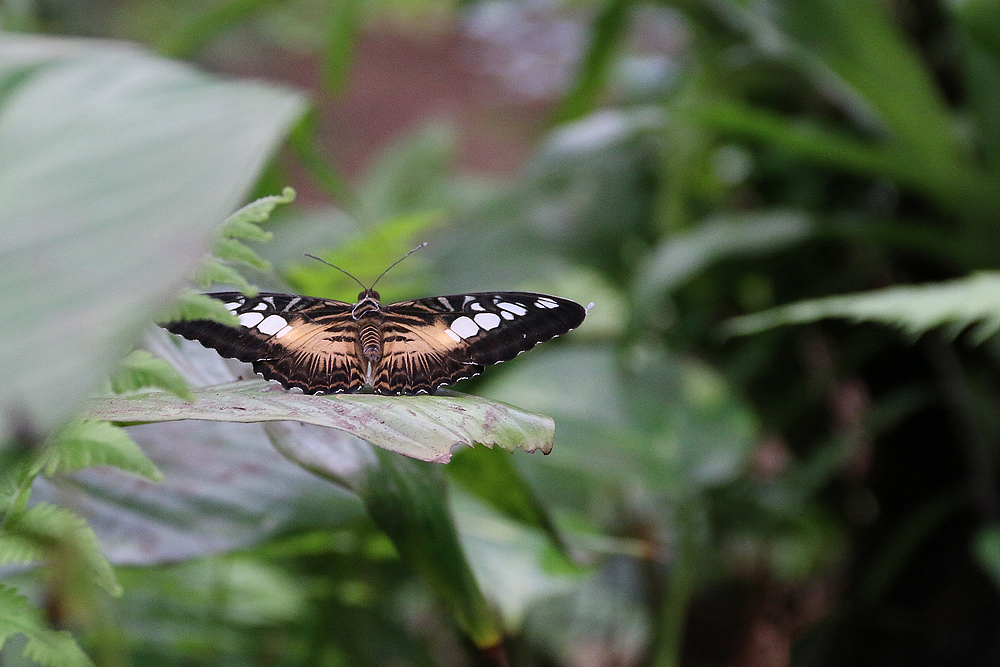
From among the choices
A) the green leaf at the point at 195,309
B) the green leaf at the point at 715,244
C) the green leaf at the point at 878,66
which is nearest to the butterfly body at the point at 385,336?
the green leaf at the point at 195,309

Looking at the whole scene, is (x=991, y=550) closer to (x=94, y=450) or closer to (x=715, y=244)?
(x=715, y=244)

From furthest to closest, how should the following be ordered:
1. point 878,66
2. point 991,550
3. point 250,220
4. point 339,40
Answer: point 339,40, point 878,66, point 991,550, point 250,220

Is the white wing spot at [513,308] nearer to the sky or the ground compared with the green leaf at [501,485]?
nearer to the sky

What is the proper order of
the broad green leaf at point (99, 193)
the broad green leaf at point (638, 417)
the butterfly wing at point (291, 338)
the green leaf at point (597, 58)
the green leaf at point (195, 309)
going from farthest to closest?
1. the green leaf at point (597, 58)
2. the broad green leaf at point (638, 417)
3. the butterfly wing at point (291, 338)
4. the green leaf at point (195, 309)
5. the broad green leaf at point (99, 193)

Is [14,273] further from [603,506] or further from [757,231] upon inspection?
[603,506]

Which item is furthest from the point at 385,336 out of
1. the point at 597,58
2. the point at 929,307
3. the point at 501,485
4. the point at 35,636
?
the point at 597,58

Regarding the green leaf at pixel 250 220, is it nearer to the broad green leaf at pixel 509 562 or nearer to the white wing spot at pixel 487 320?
the white wing spot at pixel 487 320
